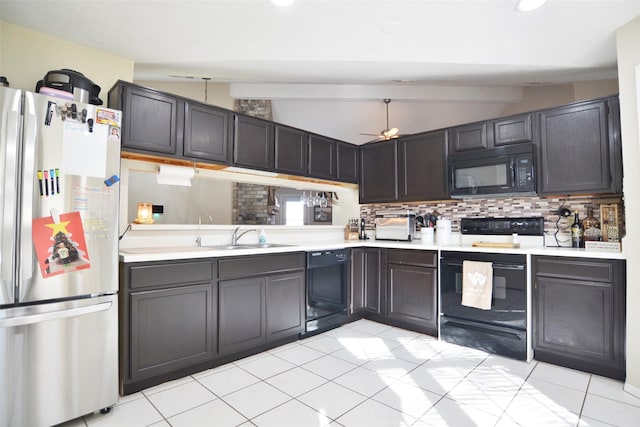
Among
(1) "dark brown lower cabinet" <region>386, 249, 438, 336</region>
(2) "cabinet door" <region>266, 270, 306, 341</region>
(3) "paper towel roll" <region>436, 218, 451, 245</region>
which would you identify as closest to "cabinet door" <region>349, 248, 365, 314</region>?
(1) "dark brown lower cabinet" <region>386, 249, 438, 336</region>

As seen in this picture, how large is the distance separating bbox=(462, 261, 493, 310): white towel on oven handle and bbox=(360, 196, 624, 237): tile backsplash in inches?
33.2

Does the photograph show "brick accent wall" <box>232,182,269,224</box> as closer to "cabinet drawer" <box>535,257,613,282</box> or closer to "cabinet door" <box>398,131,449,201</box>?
"cabinet door" <box>398,131,449,201</box>

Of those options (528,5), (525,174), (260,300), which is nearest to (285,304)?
(260,300)

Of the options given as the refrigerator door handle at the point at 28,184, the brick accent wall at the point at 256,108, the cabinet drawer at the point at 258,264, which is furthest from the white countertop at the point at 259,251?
A: the brick accent wall at the point at 256,108

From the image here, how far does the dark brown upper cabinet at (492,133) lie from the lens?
3.02 meters

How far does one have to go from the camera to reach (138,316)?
2.11 m

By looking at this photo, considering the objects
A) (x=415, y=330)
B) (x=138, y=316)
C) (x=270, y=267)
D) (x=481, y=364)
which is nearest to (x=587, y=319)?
(x=481, y=364)

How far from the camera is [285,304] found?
9.77 feet

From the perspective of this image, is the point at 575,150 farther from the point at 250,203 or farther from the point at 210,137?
the point at 250,203

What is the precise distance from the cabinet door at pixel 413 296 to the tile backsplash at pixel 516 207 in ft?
2.71

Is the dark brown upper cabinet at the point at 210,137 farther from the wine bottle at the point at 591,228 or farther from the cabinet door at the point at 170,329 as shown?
the wine bottle at the point at 591,228

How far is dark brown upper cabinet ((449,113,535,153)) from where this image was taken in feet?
9.89

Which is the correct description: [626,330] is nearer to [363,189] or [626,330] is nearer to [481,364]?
[481,364]

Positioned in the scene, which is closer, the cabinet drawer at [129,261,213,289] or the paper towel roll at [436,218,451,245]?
the cabinet drawer at [129,261,213,289]
